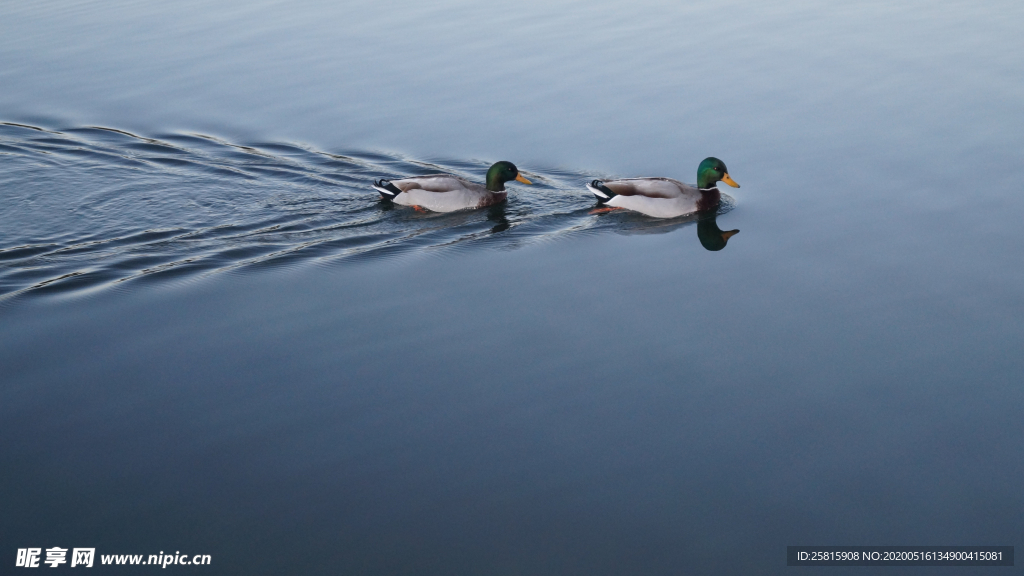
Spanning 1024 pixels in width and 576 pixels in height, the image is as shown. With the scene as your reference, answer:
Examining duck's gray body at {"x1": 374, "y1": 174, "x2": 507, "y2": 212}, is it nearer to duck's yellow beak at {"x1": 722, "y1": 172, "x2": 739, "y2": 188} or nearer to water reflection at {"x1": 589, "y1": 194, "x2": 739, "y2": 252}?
water reflection at {"x1": 589, "y1": 194, "x2": 739, "y2": 252}

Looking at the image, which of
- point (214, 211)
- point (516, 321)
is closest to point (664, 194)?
point (516, 321)

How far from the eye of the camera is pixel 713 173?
40.4 feet

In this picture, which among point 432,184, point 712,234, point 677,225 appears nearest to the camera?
point 712,234

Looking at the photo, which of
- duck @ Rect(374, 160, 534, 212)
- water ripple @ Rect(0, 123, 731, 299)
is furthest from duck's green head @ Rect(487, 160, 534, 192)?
water ripple @ Rect(0, 123, 731, 299)

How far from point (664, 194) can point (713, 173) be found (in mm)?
720

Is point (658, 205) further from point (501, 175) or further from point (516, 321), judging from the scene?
point (516, 321)

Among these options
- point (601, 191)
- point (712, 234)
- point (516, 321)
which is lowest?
point (516, 321)

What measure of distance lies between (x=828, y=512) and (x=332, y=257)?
6.19m

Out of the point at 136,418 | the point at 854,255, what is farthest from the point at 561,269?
the point at 136,418

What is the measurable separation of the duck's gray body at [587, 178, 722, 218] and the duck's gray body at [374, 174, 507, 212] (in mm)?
1461

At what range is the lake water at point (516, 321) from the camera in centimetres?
658

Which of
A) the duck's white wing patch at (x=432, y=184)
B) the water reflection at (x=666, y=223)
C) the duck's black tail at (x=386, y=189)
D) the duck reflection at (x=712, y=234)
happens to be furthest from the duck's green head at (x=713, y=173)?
the duck's black tail at (x=386, y=189)

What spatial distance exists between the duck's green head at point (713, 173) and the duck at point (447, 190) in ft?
7.26

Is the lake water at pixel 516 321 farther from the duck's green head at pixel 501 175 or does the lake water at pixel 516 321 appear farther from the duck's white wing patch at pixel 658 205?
the duck's green head at pixel 501 175
